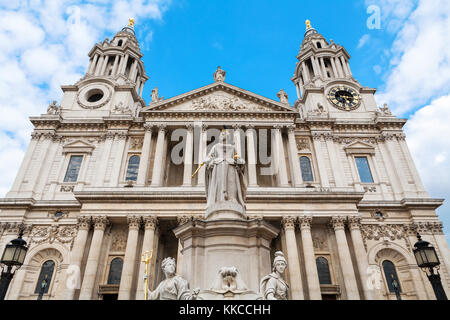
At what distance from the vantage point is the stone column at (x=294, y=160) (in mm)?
26750

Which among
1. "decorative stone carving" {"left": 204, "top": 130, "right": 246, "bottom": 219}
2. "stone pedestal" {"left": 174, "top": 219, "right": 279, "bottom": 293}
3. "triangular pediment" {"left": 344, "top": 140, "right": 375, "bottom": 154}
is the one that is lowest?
"stone pedestal" {"left": 174, "top": 219, "right": 279, "bottom": 293}

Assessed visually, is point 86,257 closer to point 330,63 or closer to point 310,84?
point 310,84

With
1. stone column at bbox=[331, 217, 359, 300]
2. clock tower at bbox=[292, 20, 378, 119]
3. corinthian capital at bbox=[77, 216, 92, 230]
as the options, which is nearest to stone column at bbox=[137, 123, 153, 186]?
corinthian capital at bbox=[77, 216, 92, 230]

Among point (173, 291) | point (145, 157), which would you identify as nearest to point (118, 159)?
point (145, 157)

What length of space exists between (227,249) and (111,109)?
29135 millimetres

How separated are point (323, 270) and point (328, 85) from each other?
2170 cm

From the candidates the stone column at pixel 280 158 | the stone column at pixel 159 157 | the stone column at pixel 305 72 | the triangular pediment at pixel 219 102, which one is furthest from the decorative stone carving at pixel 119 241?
the stone column at pixel 305 72

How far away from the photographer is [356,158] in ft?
98.8

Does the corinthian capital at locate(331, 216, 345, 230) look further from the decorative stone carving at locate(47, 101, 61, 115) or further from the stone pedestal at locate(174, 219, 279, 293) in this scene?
the decorative stone carving at locate(47, 101, 61, 115)

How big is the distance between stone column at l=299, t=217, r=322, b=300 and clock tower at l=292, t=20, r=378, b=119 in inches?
531

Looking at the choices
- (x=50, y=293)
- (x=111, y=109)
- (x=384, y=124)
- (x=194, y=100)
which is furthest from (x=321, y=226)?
(x=111, y=109)

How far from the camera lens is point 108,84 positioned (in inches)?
1389

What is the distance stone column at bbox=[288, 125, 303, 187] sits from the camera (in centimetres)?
2675

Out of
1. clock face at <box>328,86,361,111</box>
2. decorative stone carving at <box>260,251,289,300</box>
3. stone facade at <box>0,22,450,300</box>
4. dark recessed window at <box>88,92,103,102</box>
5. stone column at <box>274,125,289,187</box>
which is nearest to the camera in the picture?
decorative stone carving at <box>260,251,289,300</box>
